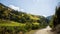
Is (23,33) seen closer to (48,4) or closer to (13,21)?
(13,21)

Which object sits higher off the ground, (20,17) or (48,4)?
(48,4)

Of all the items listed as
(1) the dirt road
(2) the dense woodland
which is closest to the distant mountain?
(2) the dense woodland

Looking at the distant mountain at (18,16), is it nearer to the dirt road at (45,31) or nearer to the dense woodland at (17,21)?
the dense woodland at (17,21)

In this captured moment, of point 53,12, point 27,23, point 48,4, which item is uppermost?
point 48,4

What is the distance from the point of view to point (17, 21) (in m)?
1.98

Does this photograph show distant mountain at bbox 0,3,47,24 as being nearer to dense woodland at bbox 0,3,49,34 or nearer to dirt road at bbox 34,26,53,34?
dense woodland at bbox 0,3,49,34

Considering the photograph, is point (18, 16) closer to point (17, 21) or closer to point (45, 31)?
point (17, 21)

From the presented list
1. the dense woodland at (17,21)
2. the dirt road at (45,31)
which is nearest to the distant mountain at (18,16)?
the dense woodland at (17,21)

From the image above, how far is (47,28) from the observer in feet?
6.53

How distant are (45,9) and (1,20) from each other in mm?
707

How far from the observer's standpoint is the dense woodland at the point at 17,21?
193 centimetres

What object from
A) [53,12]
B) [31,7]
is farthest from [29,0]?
[53,12]

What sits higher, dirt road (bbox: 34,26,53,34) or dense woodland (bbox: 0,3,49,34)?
dense woodland (bbox: 0,3,49,34)

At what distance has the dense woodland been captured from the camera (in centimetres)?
193
